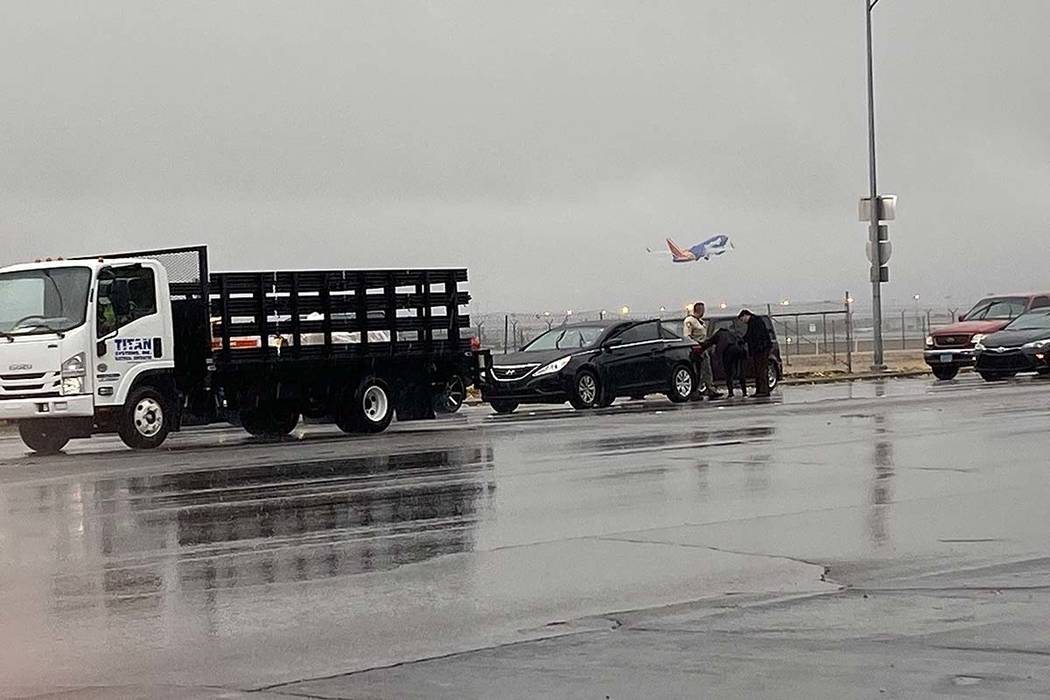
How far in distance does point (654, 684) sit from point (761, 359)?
978 inches

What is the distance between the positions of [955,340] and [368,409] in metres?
17.9

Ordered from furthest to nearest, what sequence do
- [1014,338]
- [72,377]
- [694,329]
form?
[1014,338] → [694,329] → [72,377]

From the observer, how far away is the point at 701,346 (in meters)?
31.3

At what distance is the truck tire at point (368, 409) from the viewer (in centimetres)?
2386

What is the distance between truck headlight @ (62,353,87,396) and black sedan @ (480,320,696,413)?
8324 millimetres

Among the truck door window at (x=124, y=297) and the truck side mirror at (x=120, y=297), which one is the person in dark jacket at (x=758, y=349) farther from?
the truck side mirror at (x=120, y=297)

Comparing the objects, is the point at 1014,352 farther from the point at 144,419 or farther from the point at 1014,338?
the point at 144,419

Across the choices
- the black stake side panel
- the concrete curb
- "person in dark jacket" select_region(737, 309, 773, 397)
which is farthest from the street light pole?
the black stake side panel

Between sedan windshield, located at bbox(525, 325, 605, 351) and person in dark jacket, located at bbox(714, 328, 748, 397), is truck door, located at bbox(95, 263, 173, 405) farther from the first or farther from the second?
person in dark jacket, located at bbox(714, 328, 748, 397)

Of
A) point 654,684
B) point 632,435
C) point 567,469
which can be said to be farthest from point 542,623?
point 632,435

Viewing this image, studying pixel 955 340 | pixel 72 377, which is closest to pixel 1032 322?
pixel 955 340

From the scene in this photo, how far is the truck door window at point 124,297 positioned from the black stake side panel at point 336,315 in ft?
3.18

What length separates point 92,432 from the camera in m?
21.9

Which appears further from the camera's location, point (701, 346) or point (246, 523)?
point (701, 346)
